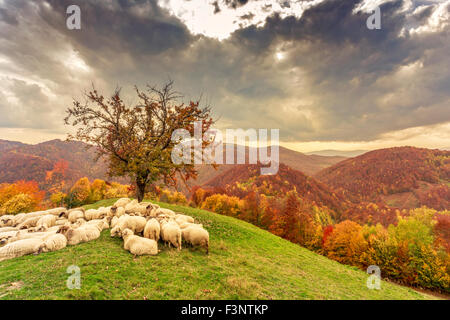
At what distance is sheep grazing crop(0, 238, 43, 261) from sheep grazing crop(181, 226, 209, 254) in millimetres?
7687

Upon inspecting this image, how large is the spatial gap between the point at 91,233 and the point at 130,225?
7.33 ft

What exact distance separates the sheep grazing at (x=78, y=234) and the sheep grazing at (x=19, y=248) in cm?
115

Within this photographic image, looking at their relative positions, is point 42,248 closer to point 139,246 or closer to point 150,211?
point 139,246

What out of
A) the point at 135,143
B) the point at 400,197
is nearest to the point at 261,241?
the point at 135,143

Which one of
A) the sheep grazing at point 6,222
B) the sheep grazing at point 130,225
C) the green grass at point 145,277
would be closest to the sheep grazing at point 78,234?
the green grass at point 145,277

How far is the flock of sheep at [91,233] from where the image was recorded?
9.52 m

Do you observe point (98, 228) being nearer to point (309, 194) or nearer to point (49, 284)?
point (49, 284)

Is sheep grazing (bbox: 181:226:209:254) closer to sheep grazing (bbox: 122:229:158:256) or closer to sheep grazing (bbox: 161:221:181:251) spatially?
sheep grazing (bbox: 161:221:181:251)

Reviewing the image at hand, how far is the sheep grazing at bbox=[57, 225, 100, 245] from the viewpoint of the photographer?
1057cm

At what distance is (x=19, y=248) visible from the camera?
9.23 m

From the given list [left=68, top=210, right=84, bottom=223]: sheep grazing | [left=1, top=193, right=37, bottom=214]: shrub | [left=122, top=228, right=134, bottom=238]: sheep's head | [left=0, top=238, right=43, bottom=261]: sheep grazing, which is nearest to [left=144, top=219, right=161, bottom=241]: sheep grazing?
[left=122, top=228, right=134, bottom=238]: sheep's head

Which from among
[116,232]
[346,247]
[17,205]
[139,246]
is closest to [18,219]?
[116,232]
